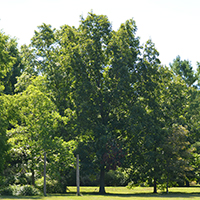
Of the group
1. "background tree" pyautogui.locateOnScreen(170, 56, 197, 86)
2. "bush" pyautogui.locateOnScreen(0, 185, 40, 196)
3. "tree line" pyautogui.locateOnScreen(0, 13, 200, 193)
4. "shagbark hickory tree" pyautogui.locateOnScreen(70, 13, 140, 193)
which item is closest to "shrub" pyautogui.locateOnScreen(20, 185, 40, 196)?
"bush" pyautogui.locateOnScreen(0, 185, 40, 196)

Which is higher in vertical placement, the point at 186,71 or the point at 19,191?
the point at 186,71

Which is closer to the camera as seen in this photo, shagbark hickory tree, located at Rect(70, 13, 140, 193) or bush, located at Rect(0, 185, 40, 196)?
bush, located at Rect(0, 185, 40, 196)

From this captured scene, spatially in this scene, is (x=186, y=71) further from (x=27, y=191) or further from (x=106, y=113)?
(x=27, y=191)

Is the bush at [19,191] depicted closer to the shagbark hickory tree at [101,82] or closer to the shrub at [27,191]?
the shrub at [27,191]

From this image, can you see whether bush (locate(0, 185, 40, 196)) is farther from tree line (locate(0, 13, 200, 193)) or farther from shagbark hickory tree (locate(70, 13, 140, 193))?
shagbark hickory tree (locate(70, 13, 140, 193))

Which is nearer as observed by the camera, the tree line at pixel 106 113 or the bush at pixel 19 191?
the bush at pixel 19 191

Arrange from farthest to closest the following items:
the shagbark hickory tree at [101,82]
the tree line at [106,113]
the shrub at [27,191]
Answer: the shagbark hickory tree at [101,82], the tree line at [106,113], the shrub at [27,191]

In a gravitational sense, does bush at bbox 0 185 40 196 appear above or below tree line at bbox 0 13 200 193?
below

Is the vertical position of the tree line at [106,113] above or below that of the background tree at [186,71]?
below

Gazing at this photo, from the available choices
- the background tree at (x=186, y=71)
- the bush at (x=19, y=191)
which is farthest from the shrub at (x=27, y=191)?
the background tree at (x=186, y=71)

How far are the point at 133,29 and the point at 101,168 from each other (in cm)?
1304

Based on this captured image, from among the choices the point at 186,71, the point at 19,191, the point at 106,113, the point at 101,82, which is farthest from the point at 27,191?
the point at 186,71

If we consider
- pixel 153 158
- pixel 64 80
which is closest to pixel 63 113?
pixel 64 80

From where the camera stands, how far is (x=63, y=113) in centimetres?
3547
